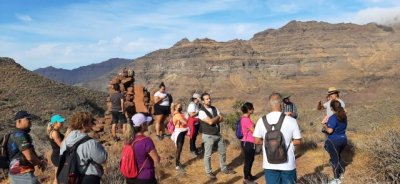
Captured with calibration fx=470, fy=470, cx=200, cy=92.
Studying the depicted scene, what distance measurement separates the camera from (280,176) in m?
5.90

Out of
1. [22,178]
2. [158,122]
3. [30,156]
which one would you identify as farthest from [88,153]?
[158,122]

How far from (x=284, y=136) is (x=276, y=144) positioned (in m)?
0.15

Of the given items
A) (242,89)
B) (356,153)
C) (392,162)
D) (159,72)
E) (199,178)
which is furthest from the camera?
(159,72)

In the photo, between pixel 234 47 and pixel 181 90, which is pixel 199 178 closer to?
pixel 181 90

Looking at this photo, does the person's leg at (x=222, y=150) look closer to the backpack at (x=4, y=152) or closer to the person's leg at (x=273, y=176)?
the person's leg at (x=273, y=176)

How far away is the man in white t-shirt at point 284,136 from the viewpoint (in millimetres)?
5742

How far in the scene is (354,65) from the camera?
161750mm

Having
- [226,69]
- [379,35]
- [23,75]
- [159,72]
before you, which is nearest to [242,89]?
[226,69]

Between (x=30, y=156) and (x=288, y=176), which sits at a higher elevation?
(x=30, y=156)

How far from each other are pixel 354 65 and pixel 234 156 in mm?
159509

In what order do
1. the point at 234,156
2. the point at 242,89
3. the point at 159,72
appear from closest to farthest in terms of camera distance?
the point at 234,156 → the point at 242,89 → the point at 159,72

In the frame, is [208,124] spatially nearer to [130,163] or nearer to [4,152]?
[130,163]

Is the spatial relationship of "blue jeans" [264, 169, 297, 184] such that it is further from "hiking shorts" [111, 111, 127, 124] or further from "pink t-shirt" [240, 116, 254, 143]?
"hiking shorts" [111, 111, 127, 124]

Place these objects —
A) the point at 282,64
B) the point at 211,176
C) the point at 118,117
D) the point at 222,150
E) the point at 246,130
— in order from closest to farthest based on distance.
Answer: the point at 246,130
the point at 222,150
the point at 211,176
the point at 118,117
the point at 282,64
